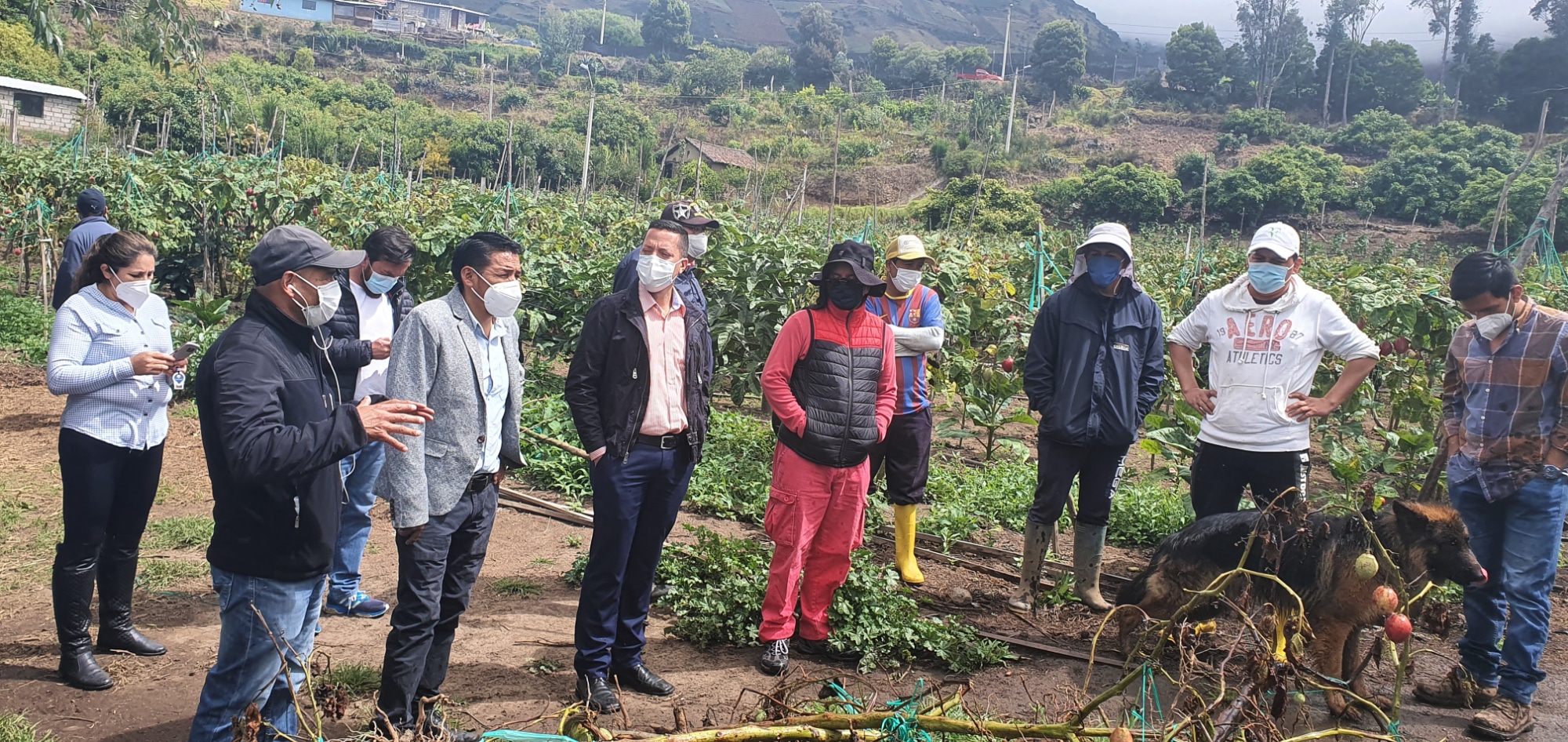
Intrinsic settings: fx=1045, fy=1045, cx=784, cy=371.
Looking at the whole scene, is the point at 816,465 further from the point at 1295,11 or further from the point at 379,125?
the point at 1295,11

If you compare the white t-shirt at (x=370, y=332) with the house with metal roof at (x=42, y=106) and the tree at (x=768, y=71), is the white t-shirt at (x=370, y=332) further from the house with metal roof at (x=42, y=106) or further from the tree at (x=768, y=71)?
the tree at (x=768, y=71)

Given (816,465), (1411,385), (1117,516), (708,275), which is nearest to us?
(816,465)

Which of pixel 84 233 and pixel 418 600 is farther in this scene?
pixel 84 233

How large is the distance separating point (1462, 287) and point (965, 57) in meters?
98.8

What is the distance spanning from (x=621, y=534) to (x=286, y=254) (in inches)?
61.5

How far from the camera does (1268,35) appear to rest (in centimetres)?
8575

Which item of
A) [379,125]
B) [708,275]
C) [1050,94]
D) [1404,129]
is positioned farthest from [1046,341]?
[1050,94]

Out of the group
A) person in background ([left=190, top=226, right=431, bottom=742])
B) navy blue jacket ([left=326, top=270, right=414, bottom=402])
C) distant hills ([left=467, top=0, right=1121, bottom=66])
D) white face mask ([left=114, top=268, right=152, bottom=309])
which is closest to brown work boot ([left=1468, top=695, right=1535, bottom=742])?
person in background ([left=190, top=226, right=431, bottom=742])

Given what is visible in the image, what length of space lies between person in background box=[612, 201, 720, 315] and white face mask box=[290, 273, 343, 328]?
127cm

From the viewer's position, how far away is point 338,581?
468 centimetres

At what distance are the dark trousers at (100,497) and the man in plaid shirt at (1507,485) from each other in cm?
513

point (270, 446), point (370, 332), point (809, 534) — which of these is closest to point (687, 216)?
point (370, 332)

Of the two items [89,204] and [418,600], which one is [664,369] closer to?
[418,600]

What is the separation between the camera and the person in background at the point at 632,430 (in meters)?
3.80
